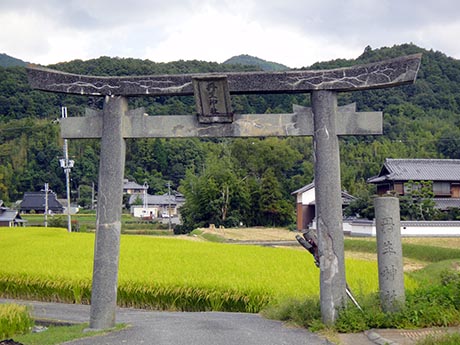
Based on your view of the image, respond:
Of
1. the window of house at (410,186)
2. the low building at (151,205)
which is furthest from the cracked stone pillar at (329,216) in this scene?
the low building at (151,205)

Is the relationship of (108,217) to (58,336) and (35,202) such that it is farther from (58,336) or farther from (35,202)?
(35,202)

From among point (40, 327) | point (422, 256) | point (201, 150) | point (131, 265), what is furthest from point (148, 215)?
point (40, 327)

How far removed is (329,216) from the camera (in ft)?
27.8

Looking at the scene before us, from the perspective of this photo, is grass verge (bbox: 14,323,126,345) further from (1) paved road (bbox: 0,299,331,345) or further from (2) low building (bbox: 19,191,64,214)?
(2) low building (bbox: 19,191,64,214)

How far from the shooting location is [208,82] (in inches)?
343

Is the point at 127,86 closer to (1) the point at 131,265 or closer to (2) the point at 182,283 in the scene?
(2) the point at 182,283

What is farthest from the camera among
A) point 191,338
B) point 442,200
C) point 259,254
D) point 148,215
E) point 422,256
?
point 148,215

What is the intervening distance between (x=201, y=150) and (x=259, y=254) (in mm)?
57204

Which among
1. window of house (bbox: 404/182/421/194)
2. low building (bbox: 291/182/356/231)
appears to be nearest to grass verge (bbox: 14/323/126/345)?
window of house (bbox: 404/182/421/194)

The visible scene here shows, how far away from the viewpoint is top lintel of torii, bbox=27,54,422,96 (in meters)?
8.38

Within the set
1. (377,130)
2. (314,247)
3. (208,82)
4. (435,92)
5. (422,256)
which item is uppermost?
(435,92)

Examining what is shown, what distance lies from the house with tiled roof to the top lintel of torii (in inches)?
1330

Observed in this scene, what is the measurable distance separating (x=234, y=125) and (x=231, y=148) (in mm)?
55484

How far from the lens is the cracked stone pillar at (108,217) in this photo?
8.80 m
